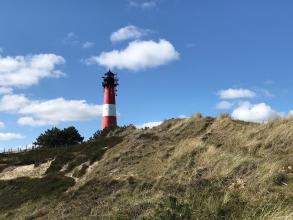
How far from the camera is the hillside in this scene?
11438 mm

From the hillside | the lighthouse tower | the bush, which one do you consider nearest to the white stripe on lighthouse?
the lighthouse tower

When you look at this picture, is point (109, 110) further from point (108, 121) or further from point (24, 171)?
point (24, 171)

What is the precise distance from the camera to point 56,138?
50.6 meters

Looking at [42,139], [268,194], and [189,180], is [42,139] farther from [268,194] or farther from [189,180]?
[268,194]

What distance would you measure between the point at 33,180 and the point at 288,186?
48.1 ft

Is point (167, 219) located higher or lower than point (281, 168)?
lower

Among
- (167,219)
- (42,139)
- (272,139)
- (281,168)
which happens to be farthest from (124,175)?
(42,139)

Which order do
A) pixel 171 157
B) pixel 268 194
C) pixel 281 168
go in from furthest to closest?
pixel 171 157 → pixel 281 168 → pixel 268 194

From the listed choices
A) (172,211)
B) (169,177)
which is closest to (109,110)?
(169,177)

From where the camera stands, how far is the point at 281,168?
1368 cm

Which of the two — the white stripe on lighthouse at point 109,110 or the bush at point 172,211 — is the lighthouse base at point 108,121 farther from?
the bush at point 172,211

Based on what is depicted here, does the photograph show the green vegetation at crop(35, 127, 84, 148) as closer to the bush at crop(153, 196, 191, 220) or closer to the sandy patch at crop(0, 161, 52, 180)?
the sandy patch at crop(0, 161, 52, 180)

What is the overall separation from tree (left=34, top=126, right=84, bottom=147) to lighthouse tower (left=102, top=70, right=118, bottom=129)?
193 inches

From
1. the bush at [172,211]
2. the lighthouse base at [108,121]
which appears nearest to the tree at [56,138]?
the lighthouse base at [108,121]
